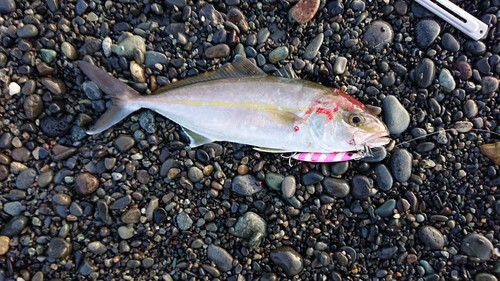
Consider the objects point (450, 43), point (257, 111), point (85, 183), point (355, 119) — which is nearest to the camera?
point (355, 119)

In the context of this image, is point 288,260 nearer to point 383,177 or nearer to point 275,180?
point 275,180

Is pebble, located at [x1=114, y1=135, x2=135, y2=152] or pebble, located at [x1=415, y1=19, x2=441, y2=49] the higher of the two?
pebble, located at [x1=415, y1=19, x2=441, y2=49]

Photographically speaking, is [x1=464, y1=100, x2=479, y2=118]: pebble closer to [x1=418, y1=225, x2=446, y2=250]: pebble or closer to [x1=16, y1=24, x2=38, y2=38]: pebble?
[x1=418, y1=225, x2=446, y2=250]: pebble

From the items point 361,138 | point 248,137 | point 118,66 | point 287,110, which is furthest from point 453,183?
point 118,66

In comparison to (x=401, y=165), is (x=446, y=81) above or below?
above

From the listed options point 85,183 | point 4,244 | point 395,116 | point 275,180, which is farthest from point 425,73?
point 4,244

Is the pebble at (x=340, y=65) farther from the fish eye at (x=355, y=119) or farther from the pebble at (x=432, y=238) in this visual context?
the pebble at (x=432, y=238)

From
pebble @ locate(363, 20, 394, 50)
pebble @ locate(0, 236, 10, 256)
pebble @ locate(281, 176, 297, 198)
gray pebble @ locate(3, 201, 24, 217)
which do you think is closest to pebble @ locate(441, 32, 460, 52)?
pebble @ locate(363, 20, 394, 50)
